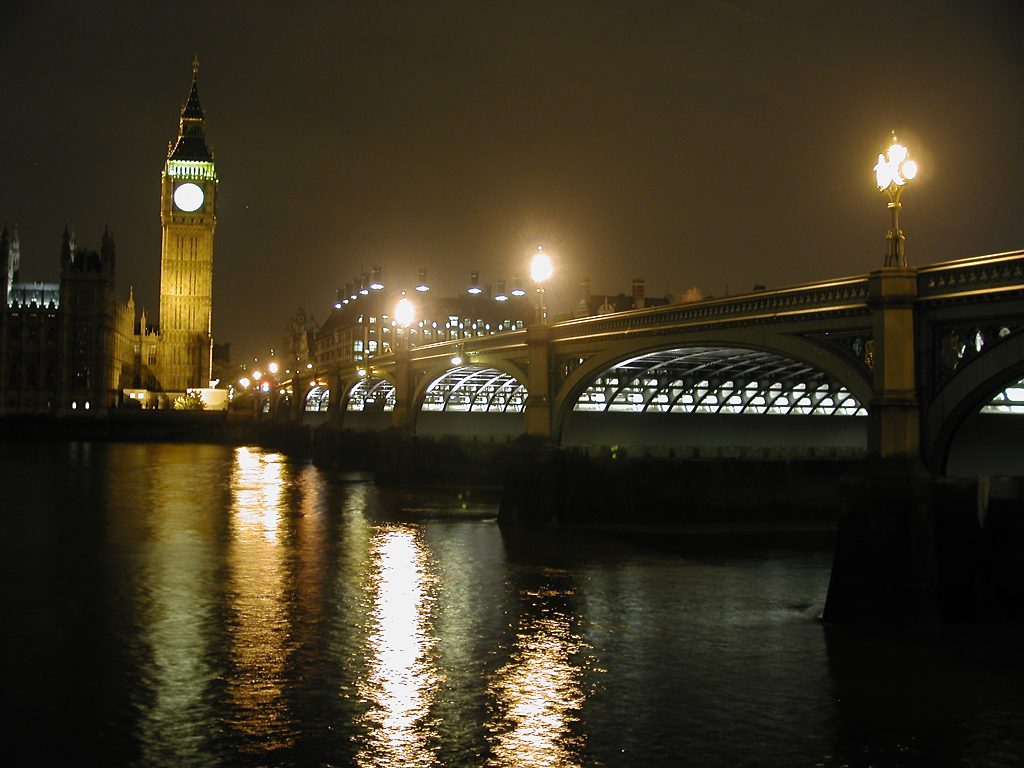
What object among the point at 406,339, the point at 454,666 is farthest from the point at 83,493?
the point at 454,666

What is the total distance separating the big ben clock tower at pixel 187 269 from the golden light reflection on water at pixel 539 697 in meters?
133

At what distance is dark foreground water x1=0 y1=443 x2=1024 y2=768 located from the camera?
11.6 meters

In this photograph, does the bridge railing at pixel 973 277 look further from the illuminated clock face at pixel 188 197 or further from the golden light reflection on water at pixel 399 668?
the illuminated clock face at pixel 188 197

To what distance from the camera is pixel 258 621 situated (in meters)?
17.9

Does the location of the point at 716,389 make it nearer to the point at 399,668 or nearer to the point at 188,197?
the point at 399,668

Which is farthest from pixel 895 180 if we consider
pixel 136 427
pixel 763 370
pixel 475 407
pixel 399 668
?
pixel 136 427

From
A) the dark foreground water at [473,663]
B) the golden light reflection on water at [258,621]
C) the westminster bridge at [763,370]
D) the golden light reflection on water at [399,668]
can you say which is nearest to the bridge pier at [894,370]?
the westminster bridge at [763,370]

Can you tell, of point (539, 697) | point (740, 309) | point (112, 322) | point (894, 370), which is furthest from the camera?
point (112, 322)

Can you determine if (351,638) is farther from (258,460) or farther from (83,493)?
(258,460)

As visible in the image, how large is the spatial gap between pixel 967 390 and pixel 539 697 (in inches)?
346

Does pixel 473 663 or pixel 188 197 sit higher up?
pixel 188 197

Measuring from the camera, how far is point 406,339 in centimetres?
4741

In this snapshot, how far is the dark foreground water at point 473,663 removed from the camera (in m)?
11.6

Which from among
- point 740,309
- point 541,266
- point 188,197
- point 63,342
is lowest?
point 740,309
